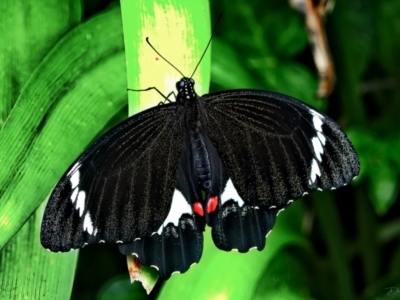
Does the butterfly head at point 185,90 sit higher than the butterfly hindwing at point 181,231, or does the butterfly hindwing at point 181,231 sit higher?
the butterfly head at point 185,90

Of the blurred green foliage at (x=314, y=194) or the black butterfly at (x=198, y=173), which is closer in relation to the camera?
the black butterfly at (x=198, y=173)

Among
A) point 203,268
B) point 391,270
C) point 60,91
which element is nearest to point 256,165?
point 203,268

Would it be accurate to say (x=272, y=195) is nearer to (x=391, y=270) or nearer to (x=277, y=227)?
(x=277, y=227)

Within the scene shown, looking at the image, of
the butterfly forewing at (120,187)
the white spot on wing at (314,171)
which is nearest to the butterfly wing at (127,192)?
the butterfly forewing at (120,187)

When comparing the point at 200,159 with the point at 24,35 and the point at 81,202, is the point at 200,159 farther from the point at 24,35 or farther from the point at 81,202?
the point at 24,35

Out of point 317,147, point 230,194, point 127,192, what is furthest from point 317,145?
point 127,192

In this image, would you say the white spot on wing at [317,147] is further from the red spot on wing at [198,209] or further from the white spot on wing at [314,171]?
the red spot on wing at [198,209]
